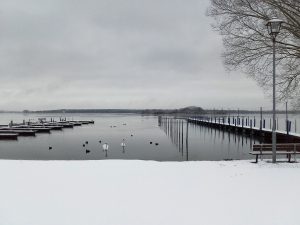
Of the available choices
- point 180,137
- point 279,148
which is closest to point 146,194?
point 279,148

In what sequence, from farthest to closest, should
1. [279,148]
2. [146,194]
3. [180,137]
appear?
[180,137]
[279,148]
[146,194]

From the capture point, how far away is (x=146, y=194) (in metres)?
10.7

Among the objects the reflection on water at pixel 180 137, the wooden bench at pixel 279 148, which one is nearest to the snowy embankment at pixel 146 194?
the wooden bench at pixel 279 148

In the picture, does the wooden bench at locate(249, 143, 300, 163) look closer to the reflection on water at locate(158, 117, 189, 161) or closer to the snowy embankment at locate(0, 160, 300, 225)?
the snowy embankment at locate(0, 160, 300, 225)

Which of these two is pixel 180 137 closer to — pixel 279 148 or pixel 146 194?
pixel 279 148

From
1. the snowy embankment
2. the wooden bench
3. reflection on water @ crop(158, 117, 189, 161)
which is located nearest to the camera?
the snowy embankment

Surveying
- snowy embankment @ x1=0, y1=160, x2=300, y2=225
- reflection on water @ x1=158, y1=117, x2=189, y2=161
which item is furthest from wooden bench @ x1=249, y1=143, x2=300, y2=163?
reflection on water @ x1=158, y1=117, x2=189, y2=161

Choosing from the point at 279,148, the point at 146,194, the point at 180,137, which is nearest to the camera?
the point at 146,194

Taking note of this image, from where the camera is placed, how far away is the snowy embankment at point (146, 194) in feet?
29.2

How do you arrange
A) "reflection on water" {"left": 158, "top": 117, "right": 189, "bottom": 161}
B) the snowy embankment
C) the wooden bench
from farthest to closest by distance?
"reflection on water" {"left": 158, "top": 117, "right": 189, "bottom": 161} → the wooden bench → the snowy embankment

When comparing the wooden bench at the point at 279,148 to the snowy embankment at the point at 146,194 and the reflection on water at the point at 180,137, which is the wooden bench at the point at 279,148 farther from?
the reflection on water at the point at 180,137

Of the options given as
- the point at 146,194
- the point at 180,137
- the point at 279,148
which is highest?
the point at 279,148

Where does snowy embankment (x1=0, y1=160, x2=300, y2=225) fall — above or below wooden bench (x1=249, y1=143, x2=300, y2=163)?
below

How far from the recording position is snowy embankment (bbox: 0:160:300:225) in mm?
8898
